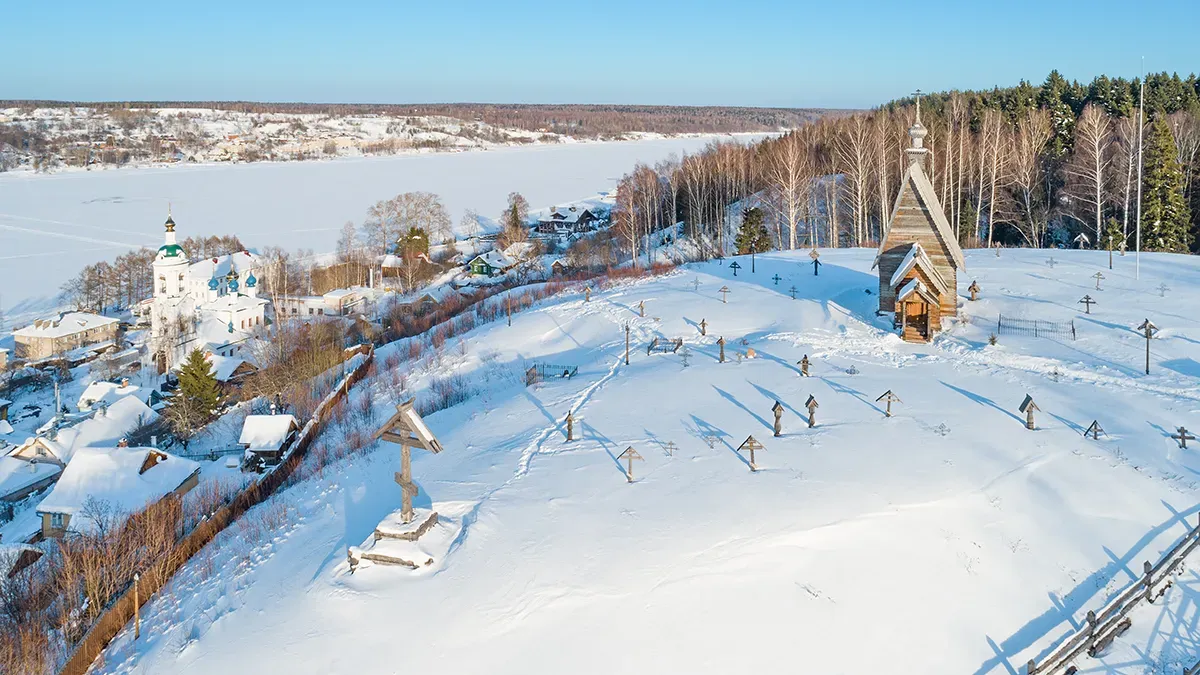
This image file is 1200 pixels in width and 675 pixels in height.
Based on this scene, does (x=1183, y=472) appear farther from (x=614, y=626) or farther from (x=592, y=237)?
(x=592, y=237)

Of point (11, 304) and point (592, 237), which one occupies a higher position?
point (592, 237)

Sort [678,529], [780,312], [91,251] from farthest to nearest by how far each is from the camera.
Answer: [91,251], [780,312], [678,529]

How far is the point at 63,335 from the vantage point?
171ft

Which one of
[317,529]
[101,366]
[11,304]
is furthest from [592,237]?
[317,529]

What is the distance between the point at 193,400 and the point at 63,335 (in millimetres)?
24042

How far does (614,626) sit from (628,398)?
8459 mm

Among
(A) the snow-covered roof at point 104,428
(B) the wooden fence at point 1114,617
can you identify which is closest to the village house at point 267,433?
(A) the snow-covered roof at point 104,428

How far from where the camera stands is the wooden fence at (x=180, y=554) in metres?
11.7

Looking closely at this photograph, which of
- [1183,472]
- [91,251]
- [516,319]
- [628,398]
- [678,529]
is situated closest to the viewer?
[678,529]

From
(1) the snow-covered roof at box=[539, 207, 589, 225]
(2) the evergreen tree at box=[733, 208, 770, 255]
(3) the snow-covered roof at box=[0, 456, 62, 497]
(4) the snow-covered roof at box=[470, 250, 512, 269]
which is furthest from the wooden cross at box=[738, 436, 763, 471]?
(1) the snow-covered roof at box=[539, 207, 589, 225]

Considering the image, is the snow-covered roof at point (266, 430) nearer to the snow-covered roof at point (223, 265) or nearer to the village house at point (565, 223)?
the snow-covered roof at point (223, 265)

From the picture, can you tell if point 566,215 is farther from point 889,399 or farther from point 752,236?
point 889,399

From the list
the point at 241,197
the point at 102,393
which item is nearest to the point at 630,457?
the point at 102,393

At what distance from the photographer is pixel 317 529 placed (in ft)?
46.7
